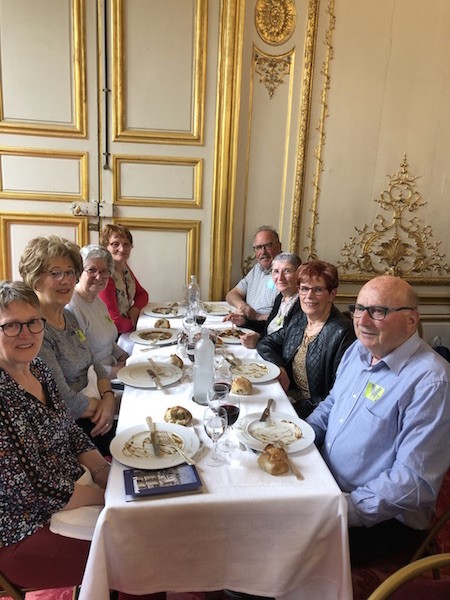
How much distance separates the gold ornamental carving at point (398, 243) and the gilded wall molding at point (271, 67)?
1182mm

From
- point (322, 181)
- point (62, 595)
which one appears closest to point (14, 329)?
point (62, 595)

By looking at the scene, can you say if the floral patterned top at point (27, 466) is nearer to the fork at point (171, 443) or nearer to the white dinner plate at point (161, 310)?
the fork at point (171, 443)

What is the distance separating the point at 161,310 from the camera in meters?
2.95

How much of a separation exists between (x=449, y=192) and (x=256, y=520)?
350 cm

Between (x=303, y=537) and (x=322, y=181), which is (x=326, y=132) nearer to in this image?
(x=322, y=181)

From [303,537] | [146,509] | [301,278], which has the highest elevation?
[301,278]

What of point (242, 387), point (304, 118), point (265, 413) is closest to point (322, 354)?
point (242, 387)

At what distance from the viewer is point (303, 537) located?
1.18 meters

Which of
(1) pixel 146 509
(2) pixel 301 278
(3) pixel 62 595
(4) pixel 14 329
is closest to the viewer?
(1) pixel 146 509

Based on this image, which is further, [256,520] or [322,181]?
[322,181]

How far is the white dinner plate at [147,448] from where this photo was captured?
1.25 m

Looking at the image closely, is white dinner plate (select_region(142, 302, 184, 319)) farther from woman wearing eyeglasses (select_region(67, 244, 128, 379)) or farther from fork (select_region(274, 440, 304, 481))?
fork (select_region(274, 440, 304, 481))

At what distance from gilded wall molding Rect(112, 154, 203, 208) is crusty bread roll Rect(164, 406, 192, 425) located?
2259 millimetres

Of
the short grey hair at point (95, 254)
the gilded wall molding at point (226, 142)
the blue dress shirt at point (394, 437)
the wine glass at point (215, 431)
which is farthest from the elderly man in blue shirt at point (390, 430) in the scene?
the gilded wall molding at point (226, 142)
